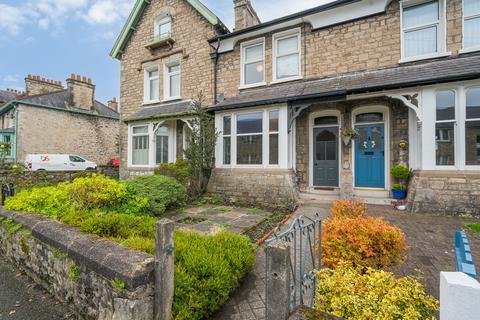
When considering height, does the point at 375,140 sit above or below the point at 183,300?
above

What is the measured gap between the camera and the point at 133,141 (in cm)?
1322

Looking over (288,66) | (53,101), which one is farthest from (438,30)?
(53,101)

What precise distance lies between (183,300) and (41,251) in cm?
275

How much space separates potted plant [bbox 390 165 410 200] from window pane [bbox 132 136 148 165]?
11.5 metres

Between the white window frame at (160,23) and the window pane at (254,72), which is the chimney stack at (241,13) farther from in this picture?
the white window frame at (160,23)

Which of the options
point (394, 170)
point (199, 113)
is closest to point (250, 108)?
point (199, 113)

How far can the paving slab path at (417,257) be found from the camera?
9.28ft

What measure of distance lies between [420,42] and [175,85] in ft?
35.4

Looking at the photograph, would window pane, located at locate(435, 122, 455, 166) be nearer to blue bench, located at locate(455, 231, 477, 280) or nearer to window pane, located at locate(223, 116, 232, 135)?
blue bench, located at locate(455, 231, 477, 280)

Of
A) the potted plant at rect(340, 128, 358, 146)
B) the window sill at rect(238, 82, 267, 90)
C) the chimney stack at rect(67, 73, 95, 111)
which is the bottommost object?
the potted plant at rect(340, 128, 358, 146)

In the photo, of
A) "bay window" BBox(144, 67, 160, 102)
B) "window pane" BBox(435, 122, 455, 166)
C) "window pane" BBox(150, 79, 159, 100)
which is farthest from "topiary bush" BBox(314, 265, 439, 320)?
"window pane" BBox(150, 79, 159, 100)

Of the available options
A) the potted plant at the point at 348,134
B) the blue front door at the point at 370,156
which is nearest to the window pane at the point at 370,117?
the blue front door at the point at 370,156

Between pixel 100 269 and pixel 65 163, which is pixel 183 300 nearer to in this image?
pixel 100 269

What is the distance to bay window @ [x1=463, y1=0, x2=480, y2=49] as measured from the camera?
277 inches
